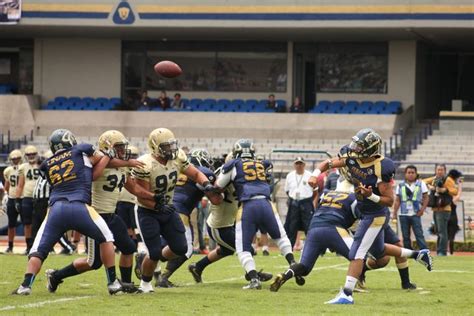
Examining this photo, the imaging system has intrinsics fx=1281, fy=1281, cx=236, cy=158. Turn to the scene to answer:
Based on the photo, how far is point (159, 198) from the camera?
1281 cm

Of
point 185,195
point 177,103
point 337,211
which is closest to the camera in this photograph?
point 337,211

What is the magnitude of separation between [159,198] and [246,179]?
163 cm

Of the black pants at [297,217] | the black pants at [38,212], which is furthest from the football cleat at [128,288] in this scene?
the black pants at [297,217]

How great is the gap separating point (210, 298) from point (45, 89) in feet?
85.7

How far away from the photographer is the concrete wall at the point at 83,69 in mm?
37656

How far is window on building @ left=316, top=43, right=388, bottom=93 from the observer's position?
118ft

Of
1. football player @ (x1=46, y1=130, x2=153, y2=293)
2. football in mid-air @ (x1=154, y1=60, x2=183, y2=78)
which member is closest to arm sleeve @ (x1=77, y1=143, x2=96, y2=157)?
football player @ (x1=46, y1=130, x2=153, y2=293)

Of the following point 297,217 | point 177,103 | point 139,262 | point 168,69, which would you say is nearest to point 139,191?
point 139,262

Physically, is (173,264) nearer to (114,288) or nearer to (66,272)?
(66,272)

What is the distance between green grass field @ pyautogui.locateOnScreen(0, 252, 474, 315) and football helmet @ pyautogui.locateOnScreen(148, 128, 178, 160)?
4.62 feet

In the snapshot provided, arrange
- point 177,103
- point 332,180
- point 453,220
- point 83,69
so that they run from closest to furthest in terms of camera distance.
→ 1. point 332,180
2. point 453,220
3. point 177,103
4. point 83,69

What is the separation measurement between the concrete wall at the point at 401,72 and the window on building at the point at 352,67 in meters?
0.20

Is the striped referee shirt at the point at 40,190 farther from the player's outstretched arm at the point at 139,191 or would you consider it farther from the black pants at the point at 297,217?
the player's outstretched arm at the point at 139,191

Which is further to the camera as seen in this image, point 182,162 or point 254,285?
point 254,285
